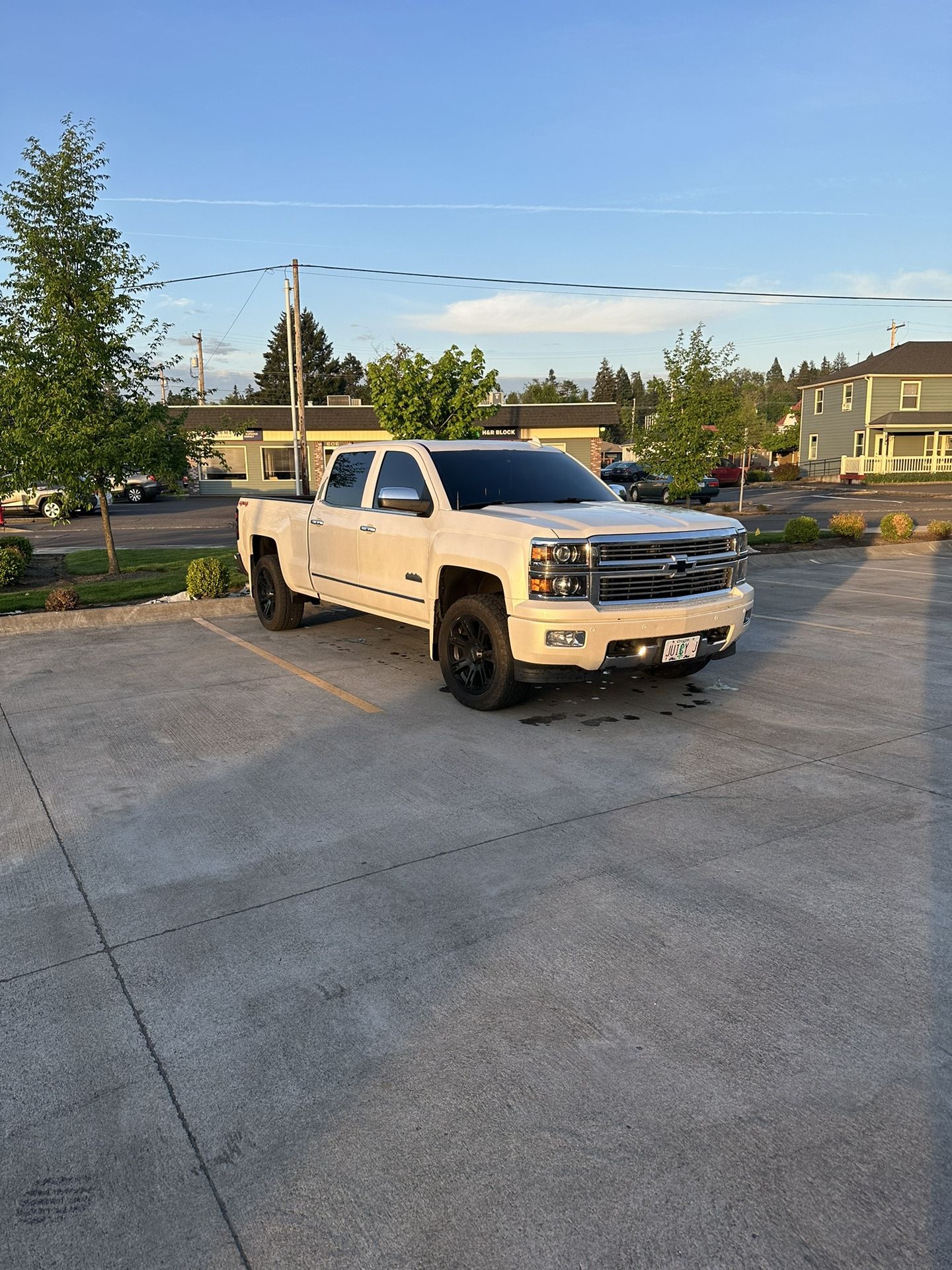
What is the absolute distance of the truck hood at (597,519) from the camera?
6414mm

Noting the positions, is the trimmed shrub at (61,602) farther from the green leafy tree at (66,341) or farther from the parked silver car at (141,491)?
the parked silver car at (141,491)

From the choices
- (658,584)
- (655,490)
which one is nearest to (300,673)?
(658,584)

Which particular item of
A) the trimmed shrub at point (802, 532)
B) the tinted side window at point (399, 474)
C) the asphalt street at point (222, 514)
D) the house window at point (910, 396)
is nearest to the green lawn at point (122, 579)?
the asphalt street at point (222, 514)

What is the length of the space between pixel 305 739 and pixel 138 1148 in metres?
3.83

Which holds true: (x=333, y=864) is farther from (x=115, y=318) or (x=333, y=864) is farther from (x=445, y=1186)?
(x=115, y=318)

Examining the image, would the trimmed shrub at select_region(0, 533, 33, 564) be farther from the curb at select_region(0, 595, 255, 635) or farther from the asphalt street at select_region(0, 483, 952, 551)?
the asphalt street at select_region(0, 483, 952, 551)

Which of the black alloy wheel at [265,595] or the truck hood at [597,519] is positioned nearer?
the truck hood at [597,519]

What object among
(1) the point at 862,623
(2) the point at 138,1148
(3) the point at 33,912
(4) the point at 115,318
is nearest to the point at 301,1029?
(2) the point at 138,1148

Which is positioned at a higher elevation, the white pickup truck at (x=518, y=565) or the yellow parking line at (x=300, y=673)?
the white pickup truck at (x=518, y=565)

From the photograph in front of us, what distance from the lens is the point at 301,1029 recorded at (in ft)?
Result: 10.3

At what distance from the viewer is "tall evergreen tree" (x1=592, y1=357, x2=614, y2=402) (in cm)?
14131

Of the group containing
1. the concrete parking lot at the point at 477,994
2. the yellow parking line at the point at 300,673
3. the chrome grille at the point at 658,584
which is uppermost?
the chrome grille at the point at 658,584

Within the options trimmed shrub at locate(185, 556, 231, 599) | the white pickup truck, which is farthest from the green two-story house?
the white pickup truck

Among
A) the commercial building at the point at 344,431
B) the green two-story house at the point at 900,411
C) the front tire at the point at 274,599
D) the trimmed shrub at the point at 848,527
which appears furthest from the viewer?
the green two-story house at the point at 900,411
